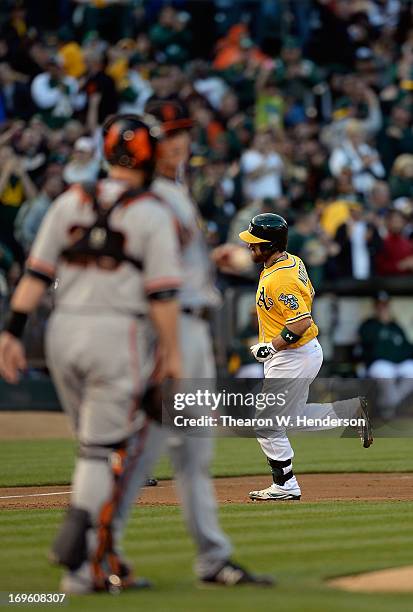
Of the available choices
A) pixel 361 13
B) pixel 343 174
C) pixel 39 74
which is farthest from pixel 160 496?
Answer: pixel 361 13

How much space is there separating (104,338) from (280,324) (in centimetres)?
485

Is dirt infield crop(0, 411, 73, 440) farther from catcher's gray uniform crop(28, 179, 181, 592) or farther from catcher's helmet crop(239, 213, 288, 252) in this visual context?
catcher's gray uniform crop(28, 179, 181, 592)

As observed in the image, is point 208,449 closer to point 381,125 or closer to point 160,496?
point 160,496

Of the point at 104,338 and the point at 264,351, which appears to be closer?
the point at 104,338

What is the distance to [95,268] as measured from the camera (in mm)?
6242

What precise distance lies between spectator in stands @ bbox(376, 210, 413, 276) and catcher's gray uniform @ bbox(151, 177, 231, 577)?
13.1 metres

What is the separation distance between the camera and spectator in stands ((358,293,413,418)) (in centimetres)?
1894

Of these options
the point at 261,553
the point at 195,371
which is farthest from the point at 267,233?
the point at 195,371

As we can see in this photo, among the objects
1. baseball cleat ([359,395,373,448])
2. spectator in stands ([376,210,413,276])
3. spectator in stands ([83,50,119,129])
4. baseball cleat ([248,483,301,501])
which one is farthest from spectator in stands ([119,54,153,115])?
baseball cleat ([248,483,301,501])

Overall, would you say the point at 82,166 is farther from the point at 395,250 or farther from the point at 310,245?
the point at 395,250

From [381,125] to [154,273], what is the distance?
16560 mm

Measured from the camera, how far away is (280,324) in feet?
35.8

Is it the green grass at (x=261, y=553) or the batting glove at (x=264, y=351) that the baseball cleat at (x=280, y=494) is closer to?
the green grass at (x=261, y=553)

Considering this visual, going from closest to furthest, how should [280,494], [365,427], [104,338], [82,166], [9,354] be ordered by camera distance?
1. [104,338]
2. [9,354]
3. [280,494]
4. [365,427]
5. [82,166]
